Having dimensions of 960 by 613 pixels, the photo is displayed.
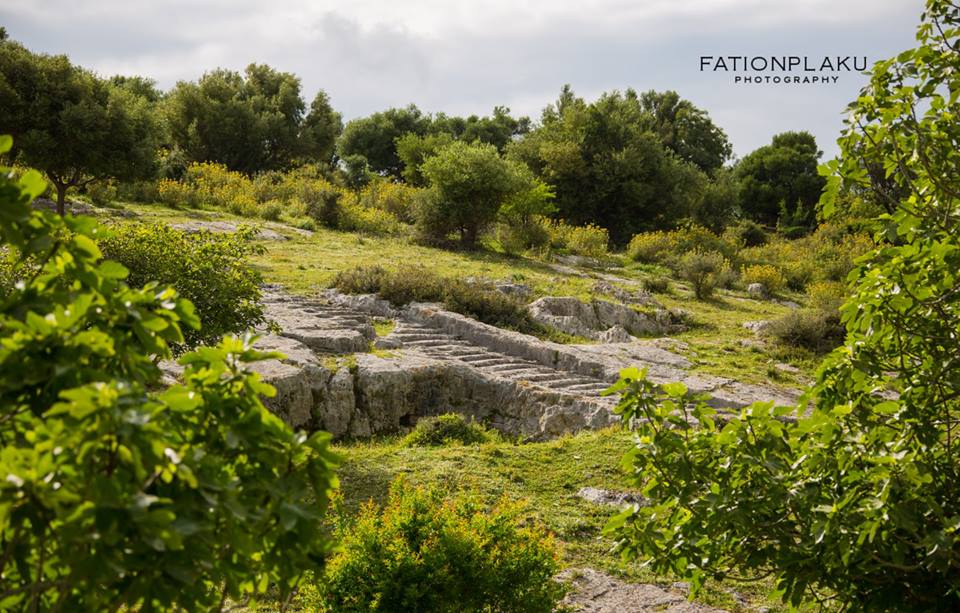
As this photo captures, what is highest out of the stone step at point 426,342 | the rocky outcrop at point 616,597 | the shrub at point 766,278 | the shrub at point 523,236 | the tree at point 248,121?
the tree at point 248,121

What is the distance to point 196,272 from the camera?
29.5 feet

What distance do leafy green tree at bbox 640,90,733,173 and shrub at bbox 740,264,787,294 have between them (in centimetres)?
3266

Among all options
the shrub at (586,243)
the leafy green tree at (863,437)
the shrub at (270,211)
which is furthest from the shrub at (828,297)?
the shrub at (270,211)

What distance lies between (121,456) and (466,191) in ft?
81.3

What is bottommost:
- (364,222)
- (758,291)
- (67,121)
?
(758,291)

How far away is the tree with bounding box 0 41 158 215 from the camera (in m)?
19.6

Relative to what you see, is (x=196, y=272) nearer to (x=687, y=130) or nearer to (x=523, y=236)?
(x=523, y=236)

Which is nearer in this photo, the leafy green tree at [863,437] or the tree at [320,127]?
the leafy green tree at [863,437]

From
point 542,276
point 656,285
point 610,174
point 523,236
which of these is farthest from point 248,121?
point 656,285

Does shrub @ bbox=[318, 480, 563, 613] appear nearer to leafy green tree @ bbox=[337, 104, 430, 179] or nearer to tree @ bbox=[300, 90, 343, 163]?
tree @ bbox=[300, 90, 343, 163]

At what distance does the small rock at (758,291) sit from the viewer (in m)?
24.4

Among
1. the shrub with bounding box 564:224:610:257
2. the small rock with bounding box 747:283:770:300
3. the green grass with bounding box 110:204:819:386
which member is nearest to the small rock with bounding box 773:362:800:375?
the green grass with bounding box 110:204:819:386

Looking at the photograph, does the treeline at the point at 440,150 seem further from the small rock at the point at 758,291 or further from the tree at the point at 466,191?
the small rock at the point at 758,291

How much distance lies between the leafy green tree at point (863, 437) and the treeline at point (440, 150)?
19.6 metres
